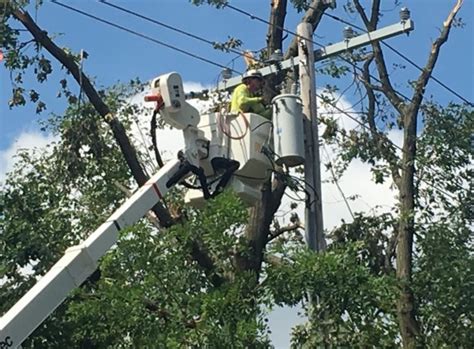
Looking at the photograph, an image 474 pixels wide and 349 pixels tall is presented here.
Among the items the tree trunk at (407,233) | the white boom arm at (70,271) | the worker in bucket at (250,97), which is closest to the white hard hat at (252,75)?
the worker in bucket at (250,97)

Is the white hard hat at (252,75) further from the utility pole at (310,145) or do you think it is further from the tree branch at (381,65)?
the tree branch at (381,65)

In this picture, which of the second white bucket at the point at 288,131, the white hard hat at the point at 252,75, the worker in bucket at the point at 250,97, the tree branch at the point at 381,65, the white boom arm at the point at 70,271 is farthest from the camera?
the tree branch at the point at 381,65

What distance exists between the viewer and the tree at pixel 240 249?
8891 mm

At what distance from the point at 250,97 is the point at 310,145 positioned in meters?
0.85

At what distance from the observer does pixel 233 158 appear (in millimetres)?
10078

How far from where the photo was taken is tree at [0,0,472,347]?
8.89 meters

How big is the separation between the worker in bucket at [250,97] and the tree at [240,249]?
2.36 feet

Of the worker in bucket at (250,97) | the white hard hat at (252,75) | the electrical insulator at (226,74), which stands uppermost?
the electrical insulator at (226,74)

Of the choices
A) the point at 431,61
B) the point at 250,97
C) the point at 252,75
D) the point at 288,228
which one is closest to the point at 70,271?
the point at 250,97

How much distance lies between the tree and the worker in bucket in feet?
2.36

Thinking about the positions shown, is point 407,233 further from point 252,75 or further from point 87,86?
point 87,86

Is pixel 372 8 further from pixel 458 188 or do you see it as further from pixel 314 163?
pixel 314 163

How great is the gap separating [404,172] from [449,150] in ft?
2.96

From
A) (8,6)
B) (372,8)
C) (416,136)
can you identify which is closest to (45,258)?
(8,6)
